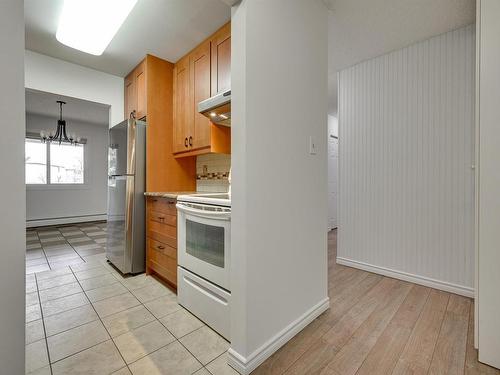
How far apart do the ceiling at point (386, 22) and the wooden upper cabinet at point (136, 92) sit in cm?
206

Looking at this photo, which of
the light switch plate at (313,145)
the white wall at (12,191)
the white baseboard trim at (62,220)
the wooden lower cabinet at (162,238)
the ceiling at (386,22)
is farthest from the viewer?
the white baseboard trim at (62,220)

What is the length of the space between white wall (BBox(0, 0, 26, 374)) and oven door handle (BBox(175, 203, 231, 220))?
94 centimetres

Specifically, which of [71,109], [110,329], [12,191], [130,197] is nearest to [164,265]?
[110,329]

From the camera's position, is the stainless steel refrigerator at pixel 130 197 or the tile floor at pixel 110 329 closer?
the tile floor at pixel 110 329

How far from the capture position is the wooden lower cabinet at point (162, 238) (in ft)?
7.16

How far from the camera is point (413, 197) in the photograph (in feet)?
7.80

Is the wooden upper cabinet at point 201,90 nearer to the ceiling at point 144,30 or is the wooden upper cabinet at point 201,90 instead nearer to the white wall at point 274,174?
the ceiling at point 144,30

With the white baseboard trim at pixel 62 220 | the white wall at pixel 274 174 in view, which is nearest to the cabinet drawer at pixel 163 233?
the white wall at pixel 274 174

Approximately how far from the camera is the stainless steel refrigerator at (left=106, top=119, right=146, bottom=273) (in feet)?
8.35

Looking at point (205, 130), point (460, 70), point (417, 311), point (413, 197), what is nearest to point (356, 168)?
point (413, 197)

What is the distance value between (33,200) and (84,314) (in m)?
4.79

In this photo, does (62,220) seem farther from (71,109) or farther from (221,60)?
(221,60)

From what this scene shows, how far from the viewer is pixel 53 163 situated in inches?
215

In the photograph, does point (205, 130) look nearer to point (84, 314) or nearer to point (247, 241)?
point (247, 241)
